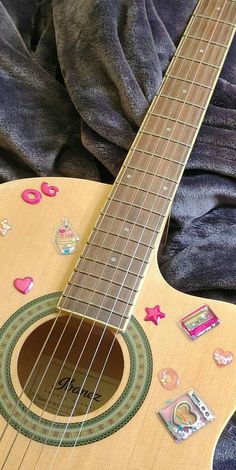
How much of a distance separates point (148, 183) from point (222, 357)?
268 millimetres

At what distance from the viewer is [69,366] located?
0.79m

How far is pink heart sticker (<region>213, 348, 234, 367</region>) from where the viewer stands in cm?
71

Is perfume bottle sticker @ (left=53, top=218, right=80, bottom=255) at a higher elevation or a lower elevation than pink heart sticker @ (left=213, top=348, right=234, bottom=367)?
higher

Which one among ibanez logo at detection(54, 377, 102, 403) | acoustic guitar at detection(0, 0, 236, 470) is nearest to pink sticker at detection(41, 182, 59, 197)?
acoustic guitar at detection(0, 0, 236, 470)

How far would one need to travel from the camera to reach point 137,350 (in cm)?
71

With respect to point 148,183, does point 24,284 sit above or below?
below

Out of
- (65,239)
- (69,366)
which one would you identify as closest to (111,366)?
(69,366)

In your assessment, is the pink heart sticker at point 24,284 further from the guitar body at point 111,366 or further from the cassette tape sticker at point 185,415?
the cassette tape sticker at point 185,415

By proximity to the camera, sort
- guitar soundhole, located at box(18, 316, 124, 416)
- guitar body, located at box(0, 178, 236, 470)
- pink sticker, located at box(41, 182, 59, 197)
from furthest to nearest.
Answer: pink sticker, located at box(41, 182, 59, 197)
guitar soundhole, located at box(18, 316, 124, 416)
guitar body, located at box(0, 178, 236, 470)

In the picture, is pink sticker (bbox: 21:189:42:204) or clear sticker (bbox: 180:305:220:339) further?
pink sticker (bbox: 21:189:42:204)

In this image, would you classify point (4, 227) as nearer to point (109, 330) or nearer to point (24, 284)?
point (24, 284)

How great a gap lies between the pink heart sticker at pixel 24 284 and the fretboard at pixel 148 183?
5 cm

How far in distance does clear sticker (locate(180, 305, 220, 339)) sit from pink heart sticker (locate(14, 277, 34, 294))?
0.20 metres

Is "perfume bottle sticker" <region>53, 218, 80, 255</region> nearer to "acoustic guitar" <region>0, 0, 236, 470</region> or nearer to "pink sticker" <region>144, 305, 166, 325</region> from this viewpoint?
"acoustic guitar" <region>0, 0, 236, 470</region>
